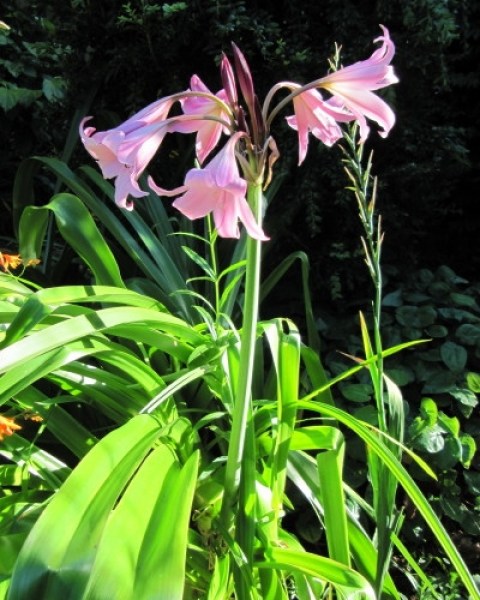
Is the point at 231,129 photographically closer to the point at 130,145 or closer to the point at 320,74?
the point at 130,145

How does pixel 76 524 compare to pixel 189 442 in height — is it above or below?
above

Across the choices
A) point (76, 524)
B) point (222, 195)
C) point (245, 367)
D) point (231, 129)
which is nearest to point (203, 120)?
point (231, 129)

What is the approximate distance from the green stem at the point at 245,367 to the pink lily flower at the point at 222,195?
11cm

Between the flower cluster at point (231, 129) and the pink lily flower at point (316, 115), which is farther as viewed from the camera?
the pink lily flower at point (316, 115)

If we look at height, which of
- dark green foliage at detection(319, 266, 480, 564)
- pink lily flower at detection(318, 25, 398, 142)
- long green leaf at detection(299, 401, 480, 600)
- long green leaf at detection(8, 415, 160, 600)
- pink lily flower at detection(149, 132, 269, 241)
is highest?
pink lily flower at detection(318, 25, 398, 142)

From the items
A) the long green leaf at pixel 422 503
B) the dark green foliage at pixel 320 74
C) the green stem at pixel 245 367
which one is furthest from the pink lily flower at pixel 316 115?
the dark green foliage at pixel 320 74

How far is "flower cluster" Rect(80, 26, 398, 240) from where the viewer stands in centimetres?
67

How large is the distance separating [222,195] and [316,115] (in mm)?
210

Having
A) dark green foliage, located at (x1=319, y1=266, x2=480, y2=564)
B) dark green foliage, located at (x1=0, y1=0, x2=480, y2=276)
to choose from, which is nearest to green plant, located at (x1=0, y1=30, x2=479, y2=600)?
dark green foliage, located at (x1=319, y1=266, x2=480, y2=564)

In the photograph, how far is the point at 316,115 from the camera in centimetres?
80

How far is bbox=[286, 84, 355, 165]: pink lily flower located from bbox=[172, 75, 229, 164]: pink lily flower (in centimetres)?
9

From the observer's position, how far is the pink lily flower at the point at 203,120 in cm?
79

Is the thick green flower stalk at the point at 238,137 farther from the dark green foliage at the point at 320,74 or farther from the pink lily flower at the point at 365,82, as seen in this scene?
the dark green foliage at the point at 320,74

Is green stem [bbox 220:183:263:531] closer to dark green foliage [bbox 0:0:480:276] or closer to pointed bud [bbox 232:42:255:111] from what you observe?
pointed bud [bbox 232:42:255:111]
